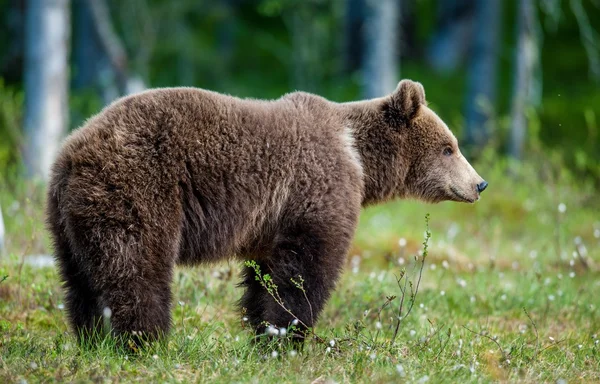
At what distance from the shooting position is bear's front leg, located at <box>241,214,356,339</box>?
538 centimetres

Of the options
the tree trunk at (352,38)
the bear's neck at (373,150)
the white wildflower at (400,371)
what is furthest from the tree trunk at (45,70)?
the tree trunk at (352,38)

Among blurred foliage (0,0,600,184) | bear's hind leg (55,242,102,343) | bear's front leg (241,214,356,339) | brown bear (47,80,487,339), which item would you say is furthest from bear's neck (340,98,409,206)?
blurred foliage (0,0,600,184)

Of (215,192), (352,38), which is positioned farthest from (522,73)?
(352,38)

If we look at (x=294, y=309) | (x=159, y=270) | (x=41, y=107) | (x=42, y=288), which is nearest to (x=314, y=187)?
(x=294, y=309)

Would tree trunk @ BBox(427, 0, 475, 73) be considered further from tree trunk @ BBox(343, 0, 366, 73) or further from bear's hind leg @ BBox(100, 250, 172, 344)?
bear's hind leg @ BBox(100, 250, 172, 344)

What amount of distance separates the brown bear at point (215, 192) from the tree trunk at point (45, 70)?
744cm

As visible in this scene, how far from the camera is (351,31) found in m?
29.3

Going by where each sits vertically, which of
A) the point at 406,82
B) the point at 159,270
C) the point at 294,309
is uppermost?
the point at 406,82

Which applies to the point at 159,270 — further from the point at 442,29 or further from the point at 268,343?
the point at 442,29

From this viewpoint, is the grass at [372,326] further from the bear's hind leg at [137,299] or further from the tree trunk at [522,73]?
the tree trunk at [522,73]

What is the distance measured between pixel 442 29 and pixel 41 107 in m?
19.3

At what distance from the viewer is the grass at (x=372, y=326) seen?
15.6 feet

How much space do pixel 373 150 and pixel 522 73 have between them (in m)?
10.6

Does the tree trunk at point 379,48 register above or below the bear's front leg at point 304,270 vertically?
below
